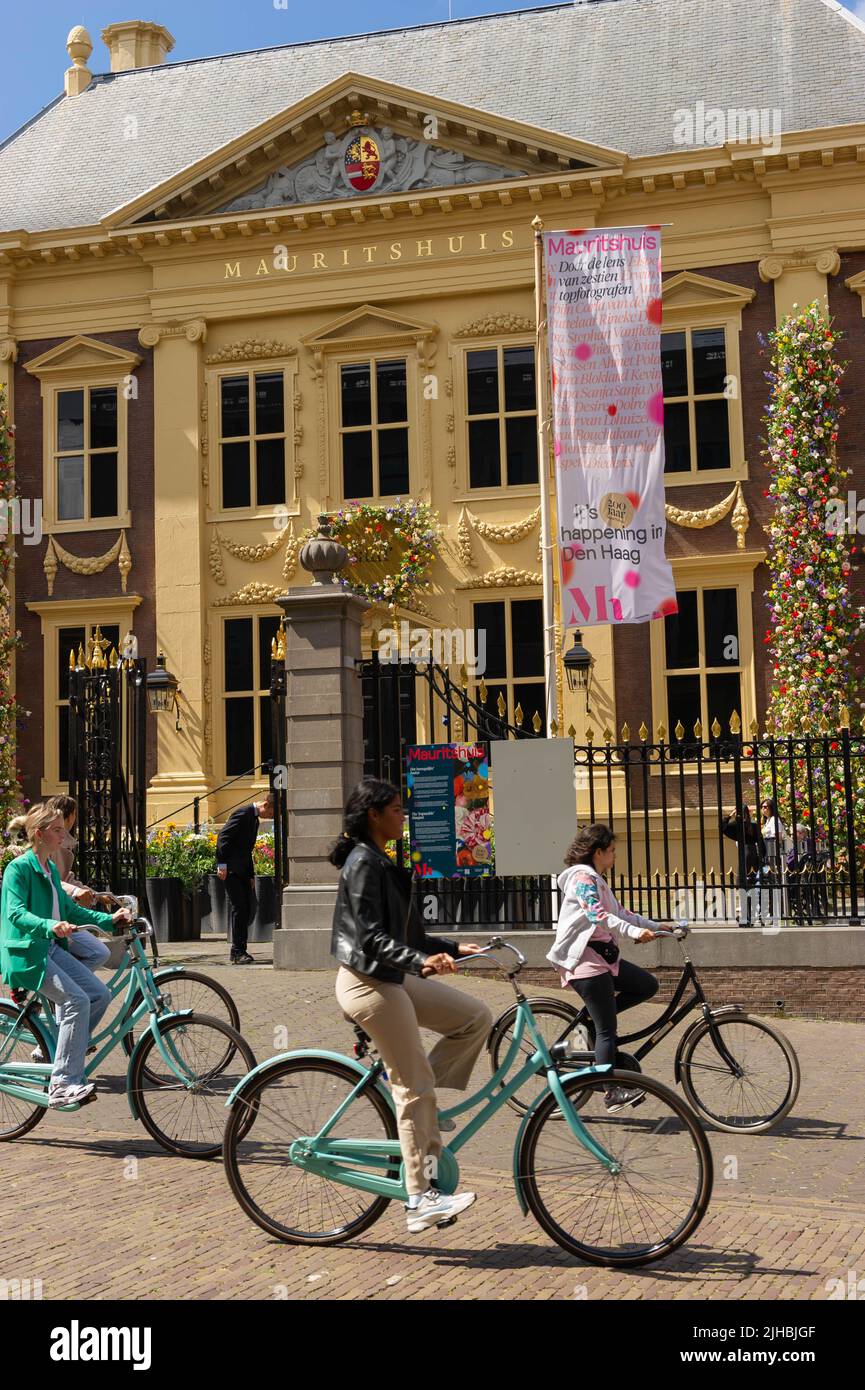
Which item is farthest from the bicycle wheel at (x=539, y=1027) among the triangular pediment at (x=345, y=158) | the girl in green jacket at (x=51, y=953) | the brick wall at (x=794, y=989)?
the triangular pediment at (x=345, y=158)

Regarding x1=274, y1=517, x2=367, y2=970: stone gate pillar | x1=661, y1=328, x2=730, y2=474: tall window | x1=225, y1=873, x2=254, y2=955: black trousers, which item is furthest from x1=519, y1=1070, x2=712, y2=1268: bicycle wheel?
x1=661, y1=328, x2=730, y2=474: tall window

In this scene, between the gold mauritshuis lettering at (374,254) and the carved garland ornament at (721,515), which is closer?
the carved garland ornament at (721,515)

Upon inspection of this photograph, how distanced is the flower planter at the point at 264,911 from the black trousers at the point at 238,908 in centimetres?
263

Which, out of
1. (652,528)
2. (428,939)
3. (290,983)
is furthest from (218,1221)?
(652,528)

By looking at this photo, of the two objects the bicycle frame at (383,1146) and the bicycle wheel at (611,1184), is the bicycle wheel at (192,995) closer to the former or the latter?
the bicycle frame at (383,1146)

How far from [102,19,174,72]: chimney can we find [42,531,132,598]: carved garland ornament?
11.3m

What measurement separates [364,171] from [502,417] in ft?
15.4

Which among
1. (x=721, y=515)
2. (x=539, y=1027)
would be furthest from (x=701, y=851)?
(x=721, y=515)

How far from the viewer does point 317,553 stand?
45.9 feet

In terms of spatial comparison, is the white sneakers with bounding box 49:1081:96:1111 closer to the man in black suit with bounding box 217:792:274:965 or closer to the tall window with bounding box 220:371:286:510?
the man in black suit with bounding box 217:792:274:965

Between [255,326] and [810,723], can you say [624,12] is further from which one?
[810,723]

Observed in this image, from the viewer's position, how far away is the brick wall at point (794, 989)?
12234 millimetres

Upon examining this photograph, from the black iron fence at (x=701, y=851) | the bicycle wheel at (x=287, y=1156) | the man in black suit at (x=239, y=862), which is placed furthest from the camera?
the man in black suit at (x=239, y=862)

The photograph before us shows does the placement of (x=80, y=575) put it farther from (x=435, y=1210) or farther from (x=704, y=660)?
(x=435, y=1210)
